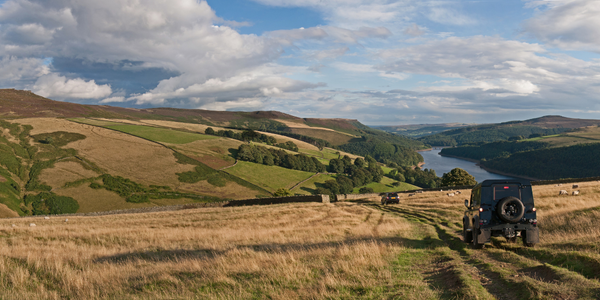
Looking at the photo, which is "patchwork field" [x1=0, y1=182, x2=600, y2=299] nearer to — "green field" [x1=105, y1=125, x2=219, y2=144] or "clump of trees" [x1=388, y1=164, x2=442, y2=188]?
"green field" [x1=105, y1=125, x2=219, y2=144]

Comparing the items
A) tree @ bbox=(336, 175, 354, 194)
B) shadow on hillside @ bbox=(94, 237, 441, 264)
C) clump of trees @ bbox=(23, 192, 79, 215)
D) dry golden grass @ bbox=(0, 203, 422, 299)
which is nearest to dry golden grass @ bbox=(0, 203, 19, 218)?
clump of trees @ bbox=(23, 192, 79, 215)

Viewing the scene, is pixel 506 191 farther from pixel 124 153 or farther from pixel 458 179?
pixel 124 153

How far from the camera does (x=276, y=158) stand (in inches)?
4884

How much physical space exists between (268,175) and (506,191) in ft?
324

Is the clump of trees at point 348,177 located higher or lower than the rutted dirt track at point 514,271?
lower

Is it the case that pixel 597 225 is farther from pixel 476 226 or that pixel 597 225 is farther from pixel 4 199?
pixel 4 199

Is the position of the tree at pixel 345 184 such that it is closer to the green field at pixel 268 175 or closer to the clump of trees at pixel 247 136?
the green field at pixel 268 175

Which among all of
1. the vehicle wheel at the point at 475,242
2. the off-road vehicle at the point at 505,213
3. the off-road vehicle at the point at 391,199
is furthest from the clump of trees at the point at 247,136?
the off-road vehicle at the point at 505,213

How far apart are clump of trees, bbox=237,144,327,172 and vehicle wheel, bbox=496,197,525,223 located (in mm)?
108408

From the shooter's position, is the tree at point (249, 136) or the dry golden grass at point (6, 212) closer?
the dry golden grass at point (6, 212)

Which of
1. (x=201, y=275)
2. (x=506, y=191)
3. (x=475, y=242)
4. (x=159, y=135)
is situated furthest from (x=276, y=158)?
(x=201, y=275)

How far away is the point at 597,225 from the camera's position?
39.2 ft

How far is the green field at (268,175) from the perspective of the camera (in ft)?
337

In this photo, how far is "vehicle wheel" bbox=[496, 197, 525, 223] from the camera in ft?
35.8
